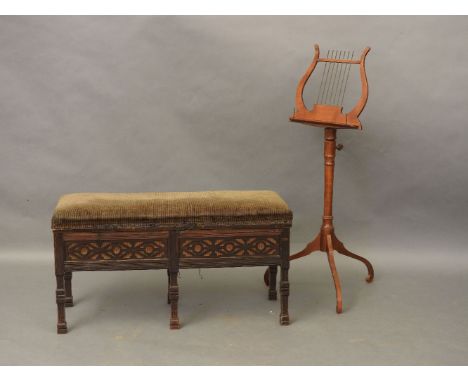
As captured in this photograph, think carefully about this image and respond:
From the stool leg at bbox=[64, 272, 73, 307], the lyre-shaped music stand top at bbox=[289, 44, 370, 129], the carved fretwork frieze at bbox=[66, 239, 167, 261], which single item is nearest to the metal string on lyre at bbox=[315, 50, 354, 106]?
the lyre-shaped music stand top at bbox=[289, 44, 370, 129]

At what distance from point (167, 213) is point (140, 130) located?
1.20m

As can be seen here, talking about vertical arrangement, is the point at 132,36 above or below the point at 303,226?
above

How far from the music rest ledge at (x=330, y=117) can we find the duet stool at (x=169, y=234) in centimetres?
48

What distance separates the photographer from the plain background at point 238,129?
3.96m

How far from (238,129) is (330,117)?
0.85 metres

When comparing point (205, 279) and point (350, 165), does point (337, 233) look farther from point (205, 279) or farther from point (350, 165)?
point (205, 279)

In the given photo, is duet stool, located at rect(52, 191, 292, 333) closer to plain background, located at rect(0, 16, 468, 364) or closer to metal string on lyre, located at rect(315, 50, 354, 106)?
plain background, located at rect(0, 16, 468, 364)

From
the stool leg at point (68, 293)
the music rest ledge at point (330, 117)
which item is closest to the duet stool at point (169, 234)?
the stool leg at point (68, 293)

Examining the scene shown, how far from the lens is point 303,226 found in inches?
165

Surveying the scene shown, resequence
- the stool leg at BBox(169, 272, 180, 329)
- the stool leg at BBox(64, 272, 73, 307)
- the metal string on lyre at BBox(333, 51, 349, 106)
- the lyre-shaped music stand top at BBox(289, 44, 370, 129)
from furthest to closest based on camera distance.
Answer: the metal string on lyre at BBox(333, 51, 349, 106) → the stool leg at BBox(64, 272, 73, 307) → the lyre-shaped music stand top at BBox(289, 44, 370, 129) → the stool leg at BBox(169, 272, 180, 329)

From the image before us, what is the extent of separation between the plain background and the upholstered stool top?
849mm

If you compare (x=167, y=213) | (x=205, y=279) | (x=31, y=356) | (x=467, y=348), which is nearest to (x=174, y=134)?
(x=205, y=279)

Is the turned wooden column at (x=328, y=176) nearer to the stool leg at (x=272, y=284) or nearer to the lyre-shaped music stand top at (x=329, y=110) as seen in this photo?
the lyre-shaped music stand top at (x=329, y=110)

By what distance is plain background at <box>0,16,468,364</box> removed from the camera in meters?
3.96
